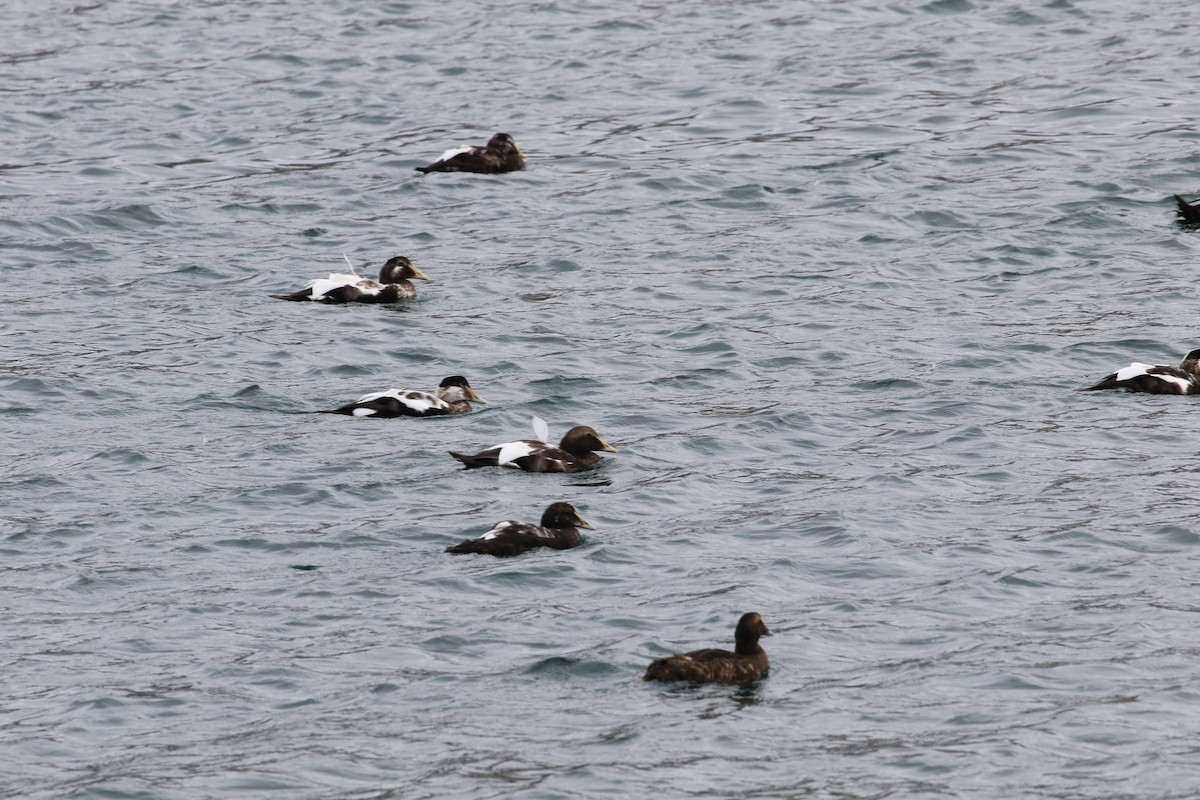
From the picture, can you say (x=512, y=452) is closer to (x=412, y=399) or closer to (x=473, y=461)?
(x=473, y=461)

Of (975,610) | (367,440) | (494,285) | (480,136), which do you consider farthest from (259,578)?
(480,136)

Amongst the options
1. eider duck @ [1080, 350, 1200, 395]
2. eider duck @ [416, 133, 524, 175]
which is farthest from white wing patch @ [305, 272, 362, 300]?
eider duck @ [1080, 350, 1200, 395]

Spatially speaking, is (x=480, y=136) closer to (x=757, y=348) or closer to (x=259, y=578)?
(x=757, y=348)

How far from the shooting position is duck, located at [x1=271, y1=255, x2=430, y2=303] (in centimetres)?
1928

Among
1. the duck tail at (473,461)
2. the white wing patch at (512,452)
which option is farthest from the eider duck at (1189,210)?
the duck tail at (473,461)

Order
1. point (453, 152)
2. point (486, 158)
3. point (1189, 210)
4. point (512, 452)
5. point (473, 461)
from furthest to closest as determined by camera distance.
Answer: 1. point (453, 152)
2. point (486, 158)
3. point (1189, 210)
4. point (512, 452)
5. point (473, 461)

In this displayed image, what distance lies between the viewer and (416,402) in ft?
52.4

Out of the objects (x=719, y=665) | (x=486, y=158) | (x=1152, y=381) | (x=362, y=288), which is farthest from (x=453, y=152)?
(x=719, y=665)

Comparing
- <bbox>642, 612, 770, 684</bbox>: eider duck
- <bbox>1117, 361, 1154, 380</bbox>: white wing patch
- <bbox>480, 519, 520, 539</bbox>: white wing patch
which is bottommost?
<bbox>1117, 361, 1154, 380</bbox>: white wing patch

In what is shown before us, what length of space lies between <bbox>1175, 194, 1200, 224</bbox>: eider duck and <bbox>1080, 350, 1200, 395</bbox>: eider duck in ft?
16.8

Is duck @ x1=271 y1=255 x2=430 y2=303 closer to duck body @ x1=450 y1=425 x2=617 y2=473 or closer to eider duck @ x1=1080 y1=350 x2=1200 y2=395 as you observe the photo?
duck body @ x1=450 y1=425 x2=617 y2=473

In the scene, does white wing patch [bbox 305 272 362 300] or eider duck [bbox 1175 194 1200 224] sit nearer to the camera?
white wing patch [bbox 305 272 362 300]

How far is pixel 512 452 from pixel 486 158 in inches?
372

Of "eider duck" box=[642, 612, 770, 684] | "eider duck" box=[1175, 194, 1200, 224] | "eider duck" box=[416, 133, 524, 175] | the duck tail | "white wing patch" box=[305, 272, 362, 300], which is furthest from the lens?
"eider duck" box=[416, 133, 524, 175]
